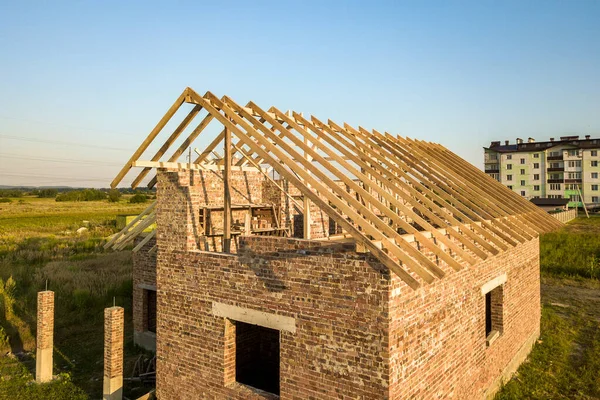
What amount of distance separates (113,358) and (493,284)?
812 centimetres

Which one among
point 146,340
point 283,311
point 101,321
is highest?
point 283,311

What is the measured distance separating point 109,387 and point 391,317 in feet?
20.9

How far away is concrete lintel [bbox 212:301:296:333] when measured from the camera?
6415 mm

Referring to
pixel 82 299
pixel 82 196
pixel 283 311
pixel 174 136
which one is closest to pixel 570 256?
pixel 283 311

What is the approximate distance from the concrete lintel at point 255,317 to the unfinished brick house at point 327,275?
0.02 meters

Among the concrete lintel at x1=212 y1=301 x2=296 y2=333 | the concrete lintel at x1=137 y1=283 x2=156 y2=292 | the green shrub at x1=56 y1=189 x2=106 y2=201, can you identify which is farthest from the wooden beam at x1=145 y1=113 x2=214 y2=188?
the green shrub at x1=56 y1=189 x2=106 y2=201

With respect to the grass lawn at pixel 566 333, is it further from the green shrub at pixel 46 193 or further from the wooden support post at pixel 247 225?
the green shrub at pixel 46 193

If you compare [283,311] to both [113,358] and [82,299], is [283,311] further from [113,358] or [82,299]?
[82,299]

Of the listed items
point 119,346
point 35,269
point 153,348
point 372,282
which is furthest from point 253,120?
point 35,269

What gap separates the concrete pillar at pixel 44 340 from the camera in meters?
9.70

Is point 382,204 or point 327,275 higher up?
point 382,204

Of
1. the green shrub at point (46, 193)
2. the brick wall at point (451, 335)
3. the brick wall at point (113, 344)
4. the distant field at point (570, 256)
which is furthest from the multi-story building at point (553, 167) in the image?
the green shrub at point (46, 193)

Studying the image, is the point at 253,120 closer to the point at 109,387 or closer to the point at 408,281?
the point at 408,281

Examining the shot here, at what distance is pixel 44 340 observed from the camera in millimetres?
9727
